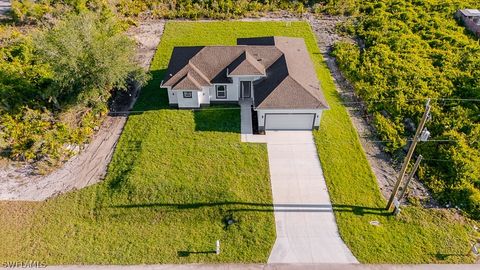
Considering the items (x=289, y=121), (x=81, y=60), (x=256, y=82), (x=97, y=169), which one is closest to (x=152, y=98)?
(x=81, y=60)

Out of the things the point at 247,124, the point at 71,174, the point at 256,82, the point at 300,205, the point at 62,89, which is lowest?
the point at 71,174

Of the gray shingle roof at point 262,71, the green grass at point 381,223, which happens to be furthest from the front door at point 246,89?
the green grass at point 381,223

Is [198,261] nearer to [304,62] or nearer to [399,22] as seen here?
[304,62]

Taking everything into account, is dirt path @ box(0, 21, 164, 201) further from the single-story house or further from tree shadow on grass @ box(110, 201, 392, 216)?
the single-story house

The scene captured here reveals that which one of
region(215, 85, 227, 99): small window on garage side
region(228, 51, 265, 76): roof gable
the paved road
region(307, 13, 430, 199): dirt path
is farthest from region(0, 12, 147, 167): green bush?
region(307, 13, 430, 199): dirt path

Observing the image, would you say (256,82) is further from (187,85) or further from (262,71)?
(187,85)

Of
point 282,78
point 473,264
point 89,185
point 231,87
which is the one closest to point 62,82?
point 89,185

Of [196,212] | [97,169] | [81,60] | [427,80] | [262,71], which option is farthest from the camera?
[427,80]
